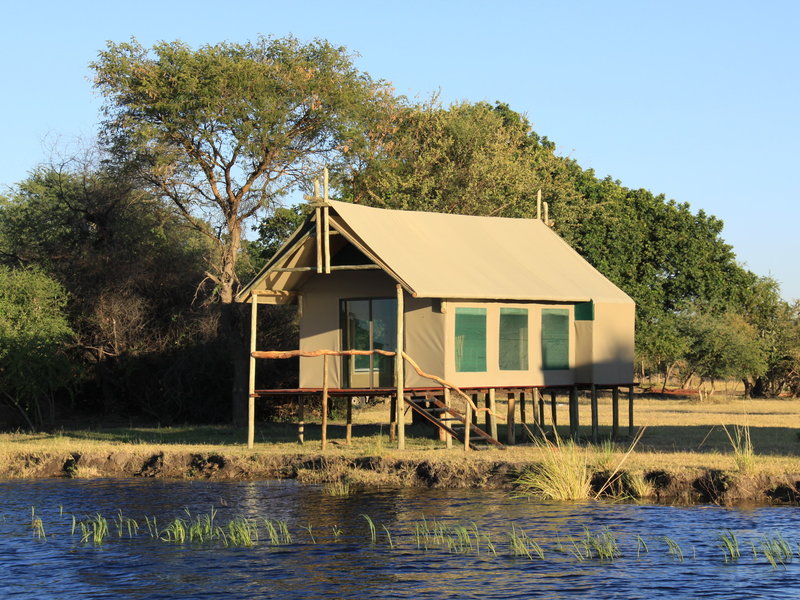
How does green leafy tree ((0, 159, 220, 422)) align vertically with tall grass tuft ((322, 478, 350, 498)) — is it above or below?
above

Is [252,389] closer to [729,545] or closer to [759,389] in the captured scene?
[729,545]

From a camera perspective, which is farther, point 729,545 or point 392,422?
point 392,422

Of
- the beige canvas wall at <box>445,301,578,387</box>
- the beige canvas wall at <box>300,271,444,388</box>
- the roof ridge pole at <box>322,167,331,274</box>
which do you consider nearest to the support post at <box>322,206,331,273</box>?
the roof ridge pole at <box>322,167,331,274</box>

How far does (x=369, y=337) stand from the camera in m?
25.1

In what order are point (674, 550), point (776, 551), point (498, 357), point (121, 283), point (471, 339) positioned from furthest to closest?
point (121, 283) → point (498, 357) → point (471, 339) → point (674, 550) → point (776, 551)

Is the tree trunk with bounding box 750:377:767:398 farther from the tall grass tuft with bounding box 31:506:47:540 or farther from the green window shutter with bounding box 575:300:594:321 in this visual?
the tall grass tuft with bounding box 31:506:47:540

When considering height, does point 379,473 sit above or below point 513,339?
below

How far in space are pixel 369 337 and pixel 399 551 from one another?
11.3 m

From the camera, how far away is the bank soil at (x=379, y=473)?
1705 centimetres

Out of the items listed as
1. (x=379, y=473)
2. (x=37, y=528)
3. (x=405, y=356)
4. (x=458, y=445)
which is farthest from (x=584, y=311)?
(x=37, y=528)

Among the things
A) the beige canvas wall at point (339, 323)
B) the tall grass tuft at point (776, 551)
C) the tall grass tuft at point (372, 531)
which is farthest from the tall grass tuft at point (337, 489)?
the tall grass tuft at point (776, 551)

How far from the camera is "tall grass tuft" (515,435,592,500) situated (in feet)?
57.7

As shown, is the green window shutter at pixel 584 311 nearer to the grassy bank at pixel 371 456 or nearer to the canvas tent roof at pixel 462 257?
the canvas tent roof at pixel 462 257

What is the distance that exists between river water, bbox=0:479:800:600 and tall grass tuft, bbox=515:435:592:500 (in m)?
0.47
